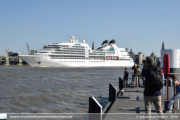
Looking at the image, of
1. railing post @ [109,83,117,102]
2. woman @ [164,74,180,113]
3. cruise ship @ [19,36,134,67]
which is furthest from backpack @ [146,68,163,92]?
cruise ship @ [19,36,134,67]

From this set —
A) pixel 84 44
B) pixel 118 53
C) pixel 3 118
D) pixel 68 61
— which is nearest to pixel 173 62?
pixel 3 118

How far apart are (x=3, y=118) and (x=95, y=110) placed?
→ 2.39m

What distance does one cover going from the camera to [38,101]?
12703mm

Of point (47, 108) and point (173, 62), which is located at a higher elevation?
point (173, 62)

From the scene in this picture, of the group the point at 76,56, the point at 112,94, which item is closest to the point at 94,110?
the point at 112,94

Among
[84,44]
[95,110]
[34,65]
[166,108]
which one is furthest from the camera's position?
[84,44]

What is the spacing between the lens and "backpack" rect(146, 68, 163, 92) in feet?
16.7

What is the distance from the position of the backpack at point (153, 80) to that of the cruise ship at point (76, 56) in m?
72.3

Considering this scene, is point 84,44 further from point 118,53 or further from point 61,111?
point 61,111

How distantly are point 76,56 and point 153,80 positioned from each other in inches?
3154

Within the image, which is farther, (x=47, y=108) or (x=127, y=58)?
(x=127, y=58)

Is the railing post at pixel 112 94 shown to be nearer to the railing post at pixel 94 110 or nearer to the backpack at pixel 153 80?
the railing post at pixel 94 110

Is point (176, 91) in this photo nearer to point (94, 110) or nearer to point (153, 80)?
point (153, 80)

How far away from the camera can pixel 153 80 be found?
16.7 ft
